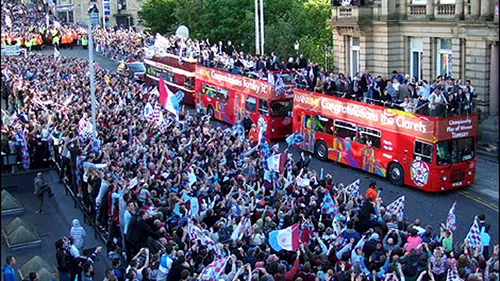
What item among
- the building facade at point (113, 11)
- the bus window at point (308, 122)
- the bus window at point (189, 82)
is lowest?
the bus window at point (308, 122)

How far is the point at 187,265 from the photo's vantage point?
1297 cm

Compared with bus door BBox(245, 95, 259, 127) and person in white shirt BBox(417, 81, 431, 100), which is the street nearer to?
person in white shirt BBox(417, 81, 431, 100)

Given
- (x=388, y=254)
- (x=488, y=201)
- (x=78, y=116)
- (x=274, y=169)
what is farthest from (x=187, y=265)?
(x=78, y=116)

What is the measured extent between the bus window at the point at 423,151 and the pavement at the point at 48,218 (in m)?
11.5

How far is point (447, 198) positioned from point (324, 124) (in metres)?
7.11

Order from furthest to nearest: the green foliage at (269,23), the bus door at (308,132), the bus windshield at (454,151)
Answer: the green foliage at (269,23) < the bus door at (308,132) < the bus windshield at (454,151)

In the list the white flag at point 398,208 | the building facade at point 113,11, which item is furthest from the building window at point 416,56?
the building facade at point 113,11

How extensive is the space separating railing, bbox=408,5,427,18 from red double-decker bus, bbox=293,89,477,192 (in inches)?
412

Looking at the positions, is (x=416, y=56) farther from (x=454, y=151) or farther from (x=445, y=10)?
(x=454, y=151)

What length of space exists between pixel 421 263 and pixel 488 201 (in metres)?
11.7

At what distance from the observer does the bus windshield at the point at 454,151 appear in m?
24.5

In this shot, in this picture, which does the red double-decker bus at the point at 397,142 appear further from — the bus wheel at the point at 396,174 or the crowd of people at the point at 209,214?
the crowd of people at the point at 209,214

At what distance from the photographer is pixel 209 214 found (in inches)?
643

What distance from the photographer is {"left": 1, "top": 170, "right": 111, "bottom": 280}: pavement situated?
1792 cm
